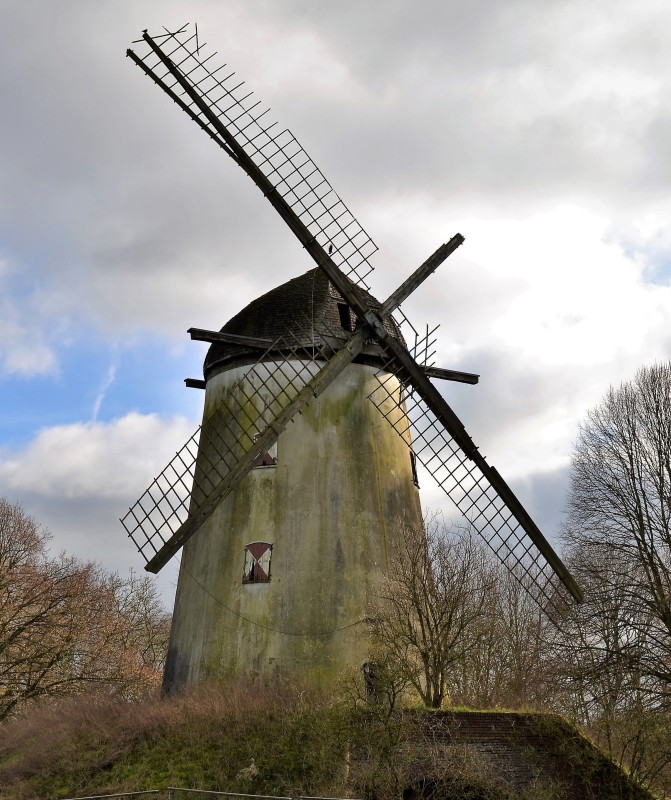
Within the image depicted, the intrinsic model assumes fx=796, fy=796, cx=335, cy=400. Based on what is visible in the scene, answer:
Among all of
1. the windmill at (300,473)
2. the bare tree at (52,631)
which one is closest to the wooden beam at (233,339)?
the windmill at (300,473)

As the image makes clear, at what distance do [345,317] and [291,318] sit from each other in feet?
3.63

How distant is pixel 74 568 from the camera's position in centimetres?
2617

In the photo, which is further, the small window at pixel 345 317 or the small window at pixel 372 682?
the small window at pixel 345 317

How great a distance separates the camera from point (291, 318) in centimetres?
1591

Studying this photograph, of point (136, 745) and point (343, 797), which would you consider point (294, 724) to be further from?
point (136, 745)

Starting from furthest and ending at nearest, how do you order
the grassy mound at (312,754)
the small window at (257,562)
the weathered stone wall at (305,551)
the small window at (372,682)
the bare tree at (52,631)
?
the bare tree at (52,631), the small window at (257,562), the weathered stone wall at (305,551), the small window at (372,682), the grassy mound at (312,754)

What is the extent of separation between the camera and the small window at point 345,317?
52.5ft

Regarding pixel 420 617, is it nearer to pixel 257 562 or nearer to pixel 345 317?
pixel 257 562

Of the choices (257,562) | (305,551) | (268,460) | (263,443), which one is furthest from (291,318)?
(257,562)

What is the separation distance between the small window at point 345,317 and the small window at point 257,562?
4.63 m

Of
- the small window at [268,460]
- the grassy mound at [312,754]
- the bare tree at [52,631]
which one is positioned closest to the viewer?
the grassy mound at [312,754]

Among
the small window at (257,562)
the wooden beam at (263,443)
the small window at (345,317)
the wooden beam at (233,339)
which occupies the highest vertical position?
the small window at (345,317)

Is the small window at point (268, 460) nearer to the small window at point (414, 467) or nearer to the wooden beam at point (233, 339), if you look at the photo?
the wooden beam at point (233, 339)

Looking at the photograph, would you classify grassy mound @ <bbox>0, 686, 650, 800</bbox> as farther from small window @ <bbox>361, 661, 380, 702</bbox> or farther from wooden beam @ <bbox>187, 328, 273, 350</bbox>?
wooden beam @ <bbox>187, 328, 273, 350</bbox>
